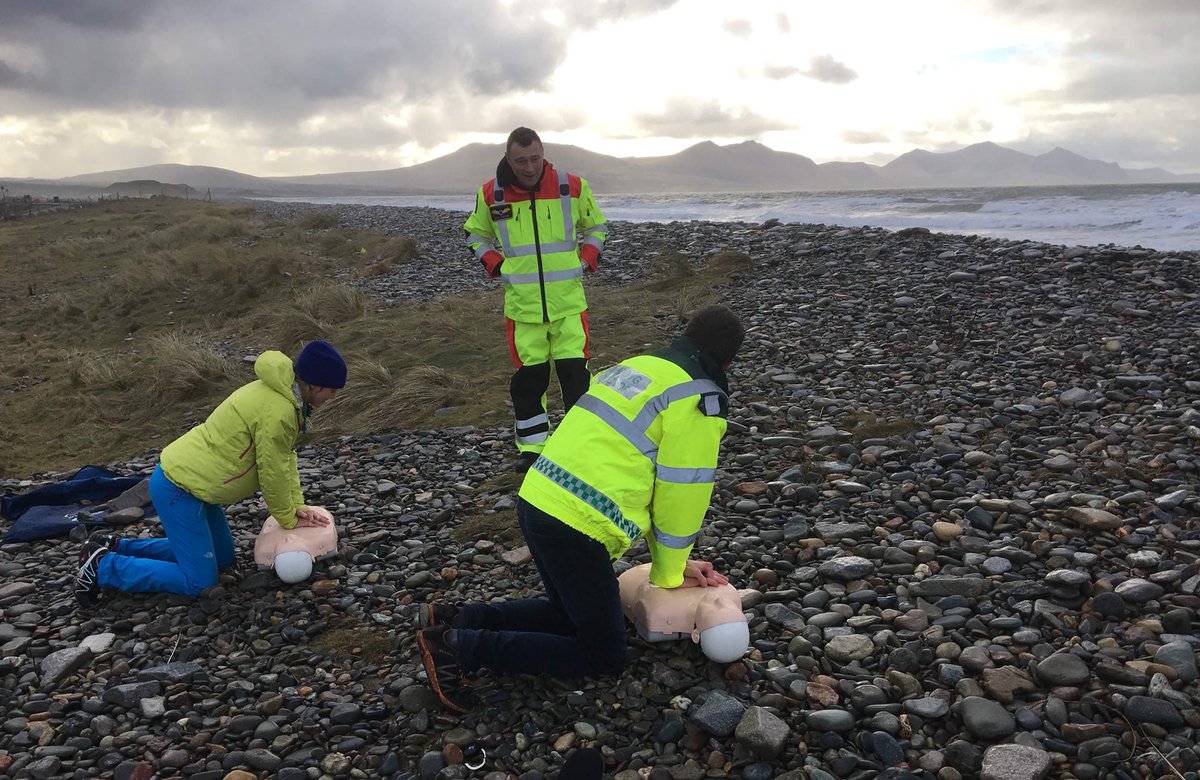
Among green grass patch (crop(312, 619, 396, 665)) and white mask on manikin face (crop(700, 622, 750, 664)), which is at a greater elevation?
white mask on manikin face (crop(700, 622, 750, 664))

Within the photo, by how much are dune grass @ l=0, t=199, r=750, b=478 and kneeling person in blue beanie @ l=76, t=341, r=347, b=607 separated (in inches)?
123

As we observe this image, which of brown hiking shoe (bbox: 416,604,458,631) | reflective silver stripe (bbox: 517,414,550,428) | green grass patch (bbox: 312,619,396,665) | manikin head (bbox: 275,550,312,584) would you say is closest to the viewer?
brown hiking shoe (bbox: 416,604,458,631)

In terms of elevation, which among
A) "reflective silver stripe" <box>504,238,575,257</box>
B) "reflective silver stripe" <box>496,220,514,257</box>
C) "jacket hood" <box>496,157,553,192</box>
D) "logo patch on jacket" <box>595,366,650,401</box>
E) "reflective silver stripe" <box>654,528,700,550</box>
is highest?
"jacket hood" <box>496,157,553,192</box>

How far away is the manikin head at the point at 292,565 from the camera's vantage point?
14.7 ft

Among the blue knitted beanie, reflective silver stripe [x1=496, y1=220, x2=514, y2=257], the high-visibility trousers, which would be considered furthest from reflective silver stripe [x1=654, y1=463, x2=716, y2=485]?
reflective silver stripe [x1=496, y1=220, x2=514, y2=257]

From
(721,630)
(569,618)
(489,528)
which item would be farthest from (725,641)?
(489,528)

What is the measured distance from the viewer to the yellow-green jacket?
4.33 meters

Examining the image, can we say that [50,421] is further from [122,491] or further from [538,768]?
[538,768]

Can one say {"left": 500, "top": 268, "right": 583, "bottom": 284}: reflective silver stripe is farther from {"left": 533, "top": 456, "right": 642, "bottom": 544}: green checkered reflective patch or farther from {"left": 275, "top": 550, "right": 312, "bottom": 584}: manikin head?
{"left": 533, "top": 456, "right": 642, "bottom": 544}: green checkered reflective patch

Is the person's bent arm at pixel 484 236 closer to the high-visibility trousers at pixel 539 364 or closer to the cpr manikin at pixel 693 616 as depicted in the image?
the high-visibility trousers at pixel 539 364

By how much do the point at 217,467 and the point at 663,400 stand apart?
8.75 ft

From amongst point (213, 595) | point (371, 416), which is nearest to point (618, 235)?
point (371, 416)

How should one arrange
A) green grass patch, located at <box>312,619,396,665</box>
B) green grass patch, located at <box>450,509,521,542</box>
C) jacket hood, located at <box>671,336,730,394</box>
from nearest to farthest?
jacket hood, located at <box>671,336,730,394</box> < green grass patch, located at <box>312,619,396,665</box> < green grass patch, located at <box>450,509,521,542</box>

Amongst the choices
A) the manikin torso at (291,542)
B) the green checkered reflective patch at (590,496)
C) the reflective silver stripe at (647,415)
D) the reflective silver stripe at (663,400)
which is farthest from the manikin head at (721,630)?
the manikin torso at (291,542)
